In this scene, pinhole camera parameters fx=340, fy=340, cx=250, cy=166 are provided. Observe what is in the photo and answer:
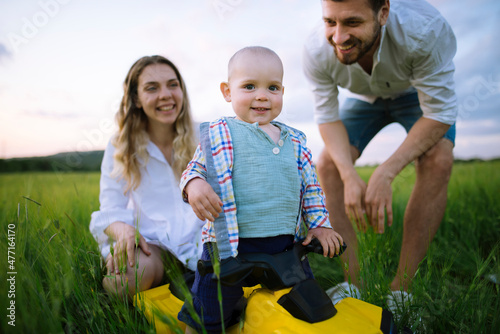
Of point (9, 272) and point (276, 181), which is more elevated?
point (276, 181)

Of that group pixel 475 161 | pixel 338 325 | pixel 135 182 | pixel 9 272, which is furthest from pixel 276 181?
pixel 475 161

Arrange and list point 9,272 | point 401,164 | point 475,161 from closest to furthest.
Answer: point 9,272, point 401,164, point 475,161

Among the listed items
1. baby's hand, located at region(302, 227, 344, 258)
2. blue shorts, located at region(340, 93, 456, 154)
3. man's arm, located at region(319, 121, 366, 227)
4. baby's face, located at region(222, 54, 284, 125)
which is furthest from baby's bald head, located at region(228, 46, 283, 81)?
blue shorts, located at region(340, 93, 456, 154)

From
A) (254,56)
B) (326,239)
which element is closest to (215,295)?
(326,239)

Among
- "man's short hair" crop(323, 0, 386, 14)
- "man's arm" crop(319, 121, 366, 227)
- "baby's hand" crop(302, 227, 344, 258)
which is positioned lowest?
"baby's hand" crop(302, 227, 344, 258)

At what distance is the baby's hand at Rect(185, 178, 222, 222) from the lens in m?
1.48

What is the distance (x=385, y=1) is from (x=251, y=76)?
164 cm

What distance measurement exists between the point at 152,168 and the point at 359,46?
75.7 inches

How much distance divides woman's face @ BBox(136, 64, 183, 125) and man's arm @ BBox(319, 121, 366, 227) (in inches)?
53.2

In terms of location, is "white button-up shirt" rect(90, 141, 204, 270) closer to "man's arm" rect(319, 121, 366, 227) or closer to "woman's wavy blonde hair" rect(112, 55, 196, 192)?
"woman's wavy blonde hair" rect(112, 55, 196, 192)

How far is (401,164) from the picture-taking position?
8.50 ft

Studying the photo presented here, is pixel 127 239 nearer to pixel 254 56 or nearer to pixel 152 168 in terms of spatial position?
pixel 152 168

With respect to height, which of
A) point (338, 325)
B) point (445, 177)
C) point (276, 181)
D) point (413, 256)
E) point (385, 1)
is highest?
point (385, 1)

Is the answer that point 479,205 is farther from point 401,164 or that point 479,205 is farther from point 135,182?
point 135,182
